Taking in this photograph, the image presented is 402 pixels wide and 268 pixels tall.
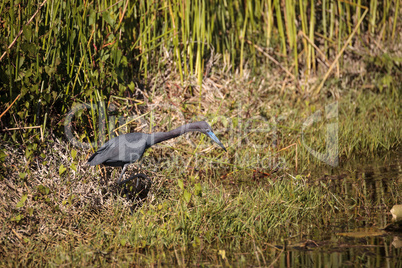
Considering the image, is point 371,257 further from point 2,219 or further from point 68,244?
point 2,219

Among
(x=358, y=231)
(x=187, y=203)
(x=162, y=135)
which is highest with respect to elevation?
(x=162, y=135)

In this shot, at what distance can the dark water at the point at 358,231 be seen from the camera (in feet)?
9.82

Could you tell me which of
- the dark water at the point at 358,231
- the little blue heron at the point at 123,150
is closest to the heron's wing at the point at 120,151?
the little blue heron at the point at 123,150

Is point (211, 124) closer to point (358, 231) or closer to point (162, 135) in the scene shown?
point (162, 135)

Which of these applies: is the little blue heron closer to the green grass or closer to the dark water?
the green grass

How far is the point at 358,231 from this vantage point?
3.41 m

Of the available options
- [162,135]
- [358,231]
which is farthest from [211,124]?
[358,231]

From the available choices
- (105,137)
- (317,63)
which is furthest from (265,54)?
(105,137)

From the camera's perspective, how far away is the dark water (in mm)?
2994

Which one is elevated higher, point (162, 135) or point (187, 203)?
point (162, 135)

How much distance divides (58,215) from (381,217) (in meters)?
2.35

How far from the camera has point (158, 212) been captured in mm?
3625

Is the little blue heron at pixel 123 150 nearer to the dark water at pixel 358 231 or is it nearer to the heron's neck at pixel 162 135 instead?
the heron's neck at pixel 162 135

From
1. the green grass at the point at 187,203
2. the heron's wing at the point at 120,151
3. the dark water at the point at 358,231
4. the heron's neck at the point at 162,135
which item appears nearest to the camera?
the dark water at the point at 358,231
